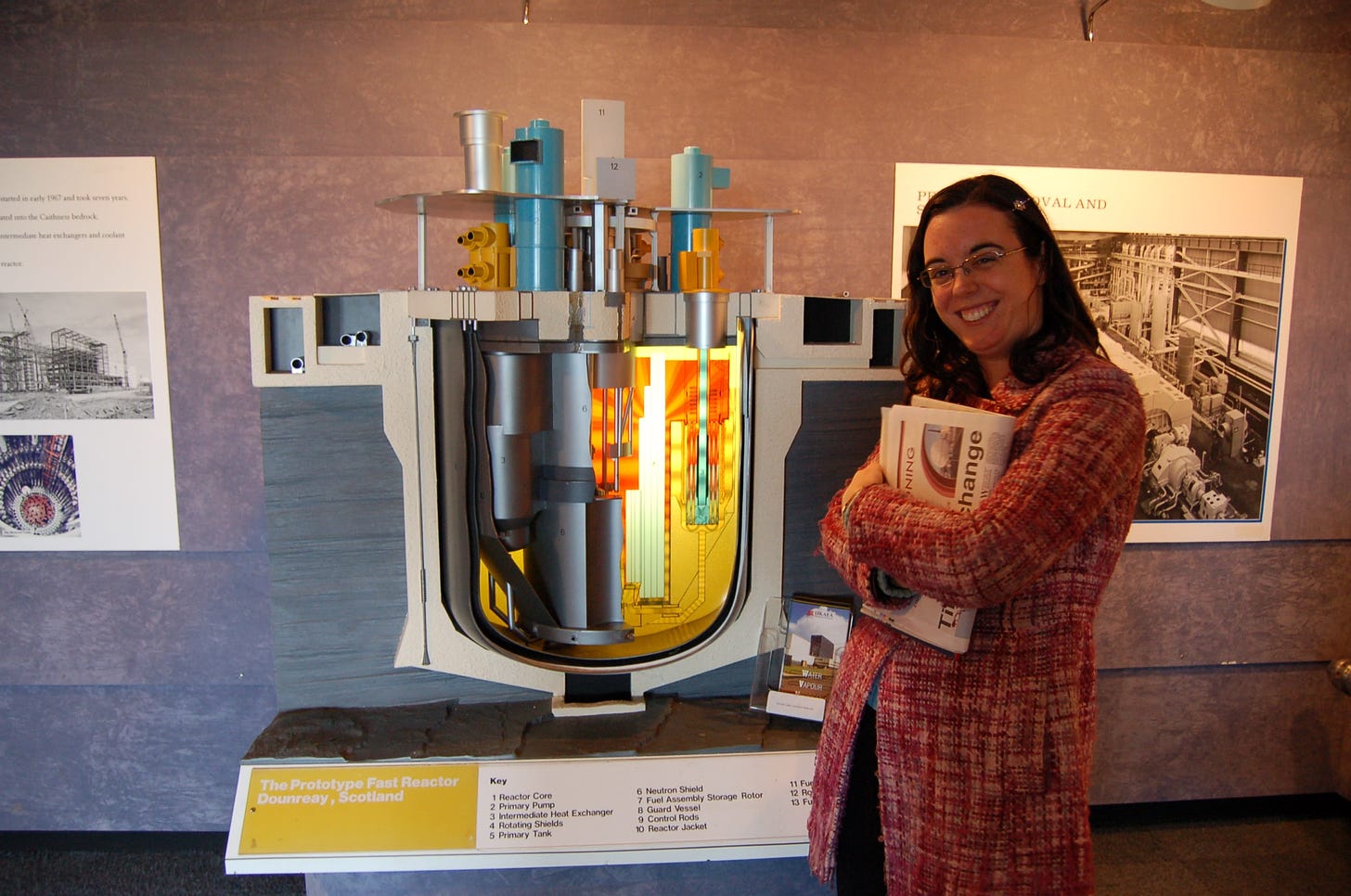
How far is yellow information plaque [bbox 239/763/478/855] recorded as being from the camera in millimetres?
1406

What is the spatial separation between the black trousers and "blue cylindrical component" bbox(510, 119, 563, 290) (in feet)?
2.85

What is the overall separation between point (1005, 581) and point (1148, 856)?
197 cm

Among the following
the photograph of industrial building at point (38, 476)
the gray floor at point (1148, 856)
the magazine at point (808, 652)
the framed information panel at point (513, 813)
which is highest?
the photograph of industrial building at point (38, 476)

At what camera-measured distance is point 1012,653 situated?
3.59ft

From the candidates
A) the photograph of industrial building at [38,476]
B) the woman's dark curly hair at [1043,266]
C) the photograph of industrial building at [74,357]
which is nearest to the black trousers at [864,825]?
the woman's dark curly hair at [1043,266]

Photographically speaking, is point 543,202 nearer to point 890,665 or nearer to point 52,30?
point 890,665

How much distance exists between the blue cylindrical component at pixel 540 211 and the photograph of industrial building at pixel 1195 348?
144 centimetres

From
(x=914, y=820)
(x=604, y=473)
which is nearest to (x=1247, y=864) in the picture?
(x=914, y=820)

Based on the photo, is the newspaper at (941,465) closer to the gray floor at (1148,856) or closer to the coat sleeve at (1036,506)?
the coat sleeve at (1036,506)

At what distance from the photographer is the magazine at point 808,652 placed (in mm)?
1602

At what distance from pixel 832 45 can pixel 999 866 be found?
1820 millimetres

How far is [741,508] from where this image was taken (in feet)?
5.39

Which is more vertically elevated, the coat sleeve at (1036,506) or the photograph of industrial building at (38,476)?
the coat sleeve at (1036,506)

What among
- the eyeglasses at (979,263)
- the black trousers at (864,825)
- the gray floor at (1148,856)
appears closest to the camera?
the eyeglasses at (979,263)
